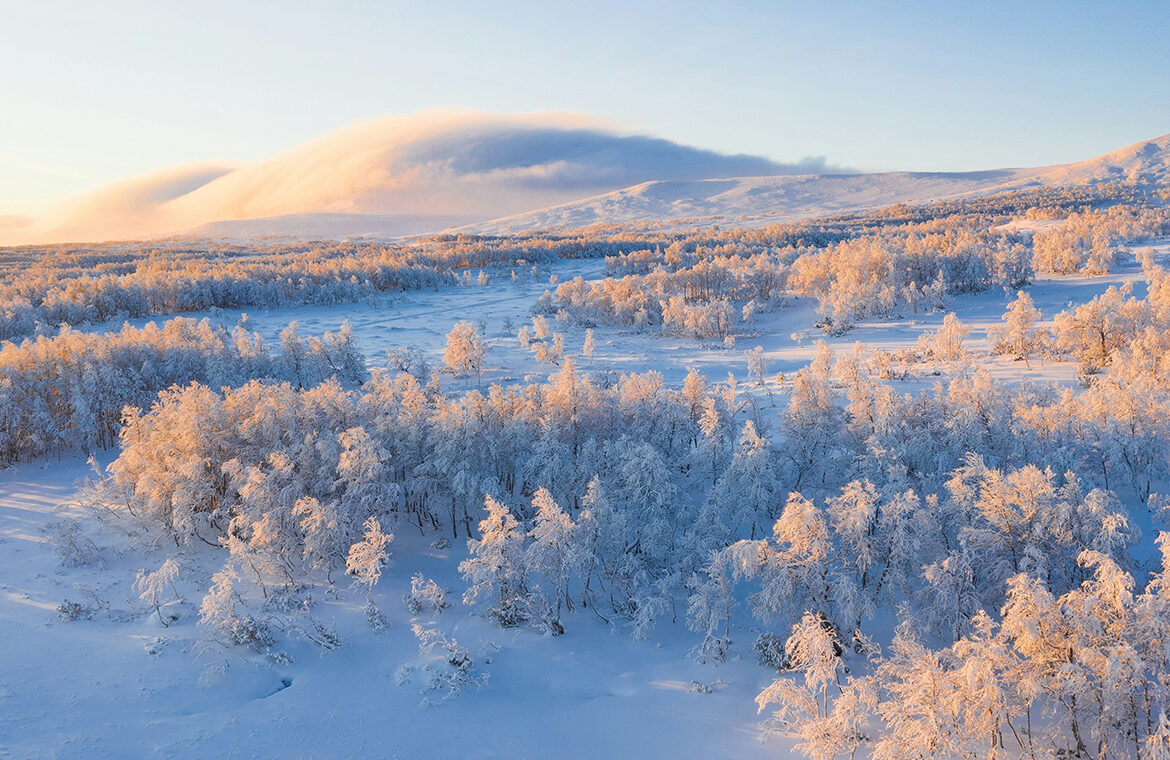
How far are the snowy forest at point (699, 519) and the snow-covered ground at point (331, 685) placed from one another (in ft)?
0.55

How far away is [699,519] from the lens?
41.4ft

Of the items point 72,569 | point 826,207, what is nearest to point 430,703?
point 72,569

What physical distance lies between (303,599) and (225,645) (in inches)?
66.6

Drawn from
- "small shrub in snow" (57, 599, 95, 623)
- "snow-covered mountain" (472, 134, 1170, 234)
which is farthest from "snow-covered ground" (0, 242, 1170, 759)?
"snow-covered mountain" (472, 134, 1170, 234)

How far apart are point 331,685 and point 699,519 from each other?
743 centimetres

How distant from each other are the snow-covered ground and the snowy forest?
17 centimetres

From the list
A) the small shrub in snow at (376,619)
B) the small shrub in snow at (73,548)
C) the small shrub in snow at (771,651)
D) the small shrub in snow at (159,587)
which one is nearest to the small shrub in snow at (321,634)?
the small shrub in snow at (376,619)

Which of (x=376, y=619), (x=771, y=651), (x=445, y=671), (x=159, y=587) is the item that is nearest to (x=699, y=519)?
(x=771, y=651)

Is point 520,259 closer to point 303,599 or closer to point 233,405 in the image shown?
point 233,405

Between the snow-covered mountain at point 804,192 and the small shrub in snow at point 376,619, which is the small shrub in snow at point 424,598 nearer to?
the small shrub in snow at point 376,619

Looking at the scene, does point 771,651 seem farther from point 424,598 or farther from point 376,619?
point 376,619

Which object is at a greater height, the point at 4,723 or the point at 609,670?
the point at 4,723

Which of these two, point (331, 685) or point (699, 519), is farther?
point (699, 519)

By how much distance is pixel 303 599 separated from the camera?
40.5 feet
